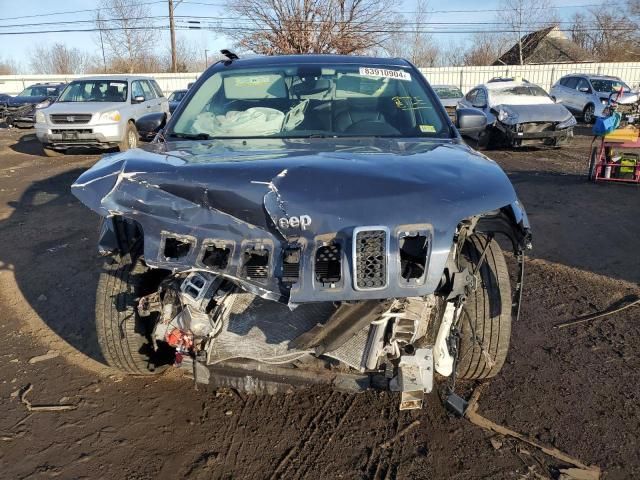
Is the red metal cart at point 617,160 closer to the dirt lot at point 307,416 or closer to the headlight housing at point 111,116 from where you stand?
the dirt lot at point 307,416

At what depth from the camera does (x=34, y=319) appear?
375 cm

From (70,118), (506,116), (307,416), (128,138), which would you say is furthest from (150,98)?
(307,416)

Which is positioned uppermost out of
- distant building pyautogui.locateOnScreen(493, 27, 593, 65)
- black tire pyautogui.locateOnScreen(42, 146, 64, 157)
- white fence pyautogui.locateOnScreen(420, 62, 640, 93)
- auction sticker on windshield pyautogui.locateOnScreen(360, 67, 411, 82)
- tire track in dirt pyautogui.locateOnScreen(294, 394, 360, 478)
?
distant building pyautogui.locateOnScreen(493, 27, 593, 65)

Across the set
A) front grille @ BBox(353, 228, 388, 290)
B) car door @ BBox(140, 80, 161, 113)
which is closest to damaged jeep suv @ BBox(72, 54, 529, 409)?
front grille @ BBox(353, 228, 388, 290)

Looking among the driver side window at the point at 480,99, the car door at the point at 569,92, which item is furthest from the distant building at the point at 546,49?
the driver side window at the point at 480,99

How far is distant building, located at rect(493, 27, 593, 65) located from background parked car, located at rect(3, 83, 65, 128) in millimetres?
36917

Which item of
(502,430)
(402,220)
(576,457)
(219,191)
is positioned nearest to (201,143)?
(219,191)

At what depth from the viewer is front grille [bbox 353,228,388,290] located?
192 cm

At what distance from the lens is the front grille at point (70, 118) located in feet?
36.0

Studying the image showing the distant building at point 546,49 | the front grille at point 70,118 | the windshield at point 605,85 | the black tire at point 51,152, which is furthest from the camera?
the distant building at point 546,49

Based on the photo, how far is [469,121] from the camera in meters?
3.69

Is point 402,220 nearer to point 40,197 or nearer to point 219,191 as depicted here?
point 219,191

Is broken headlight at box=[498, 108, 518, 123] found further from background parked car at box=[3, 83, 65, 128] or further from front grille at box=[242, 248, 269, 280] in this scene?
background parked car at box=[3, 83, 65, 128]

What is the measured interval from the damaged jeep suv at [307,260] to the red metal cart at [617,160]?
643cm
